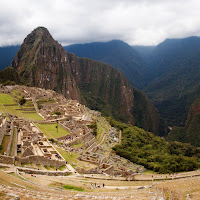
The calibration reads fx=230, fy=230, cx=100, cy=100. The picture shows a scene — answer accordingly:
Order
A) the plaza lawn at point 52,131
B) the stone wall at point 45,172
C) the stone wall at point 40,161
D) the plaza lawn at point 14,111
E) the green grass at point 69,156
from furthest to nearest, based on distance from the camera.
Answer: the plaza lawn at point 14,111
the plaza lawn at point 52,131
the green grass at point 69,156
the stone wall at point 40,161
the stone wall at point 45,172

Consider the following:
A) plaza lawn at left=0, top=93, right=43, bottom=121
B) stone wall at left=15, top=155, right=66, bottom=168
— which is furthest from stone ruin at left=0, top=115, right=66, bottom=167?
plaza lawn at left=0, top=93, right=43, bottom=121

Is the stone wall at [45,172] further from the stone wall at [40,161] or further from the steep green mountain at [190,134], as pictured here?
the steep green mountain at [190,134]

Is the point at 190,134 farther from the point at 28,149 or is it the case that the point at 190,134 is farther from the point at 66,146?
the point at 28,149

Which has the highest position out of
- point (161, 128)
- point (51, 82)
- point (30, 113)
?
point (51, 82)

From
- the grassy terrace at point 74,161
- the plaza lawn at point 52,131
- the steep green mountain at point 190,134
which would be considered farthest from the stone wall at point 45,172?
the steep green mountain at point 190,134

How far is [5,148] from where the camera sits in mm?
23594

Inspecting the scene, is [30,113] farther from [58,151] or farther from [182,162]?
[182,162]

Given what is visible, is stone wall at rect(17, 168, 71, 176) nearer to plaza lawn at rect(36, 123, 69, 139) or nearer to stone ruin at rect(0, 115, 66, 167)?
stone ruin at rect(0, 115, 66, 167)

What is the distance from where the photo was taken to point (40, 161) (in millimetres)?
25391

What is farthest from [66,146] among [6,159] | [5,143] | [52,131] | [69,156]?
[6,159]

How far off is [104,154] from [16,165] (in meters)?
20.0

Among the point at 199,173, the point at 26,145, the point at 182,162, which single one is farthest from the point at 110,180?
the point at 182,162

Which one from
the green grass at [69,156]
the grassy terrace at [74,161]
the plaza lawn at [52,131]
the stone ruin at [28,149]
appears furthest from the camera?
the plaza lawn at [52,131]

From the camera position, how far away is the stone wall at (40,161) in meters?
23.8
